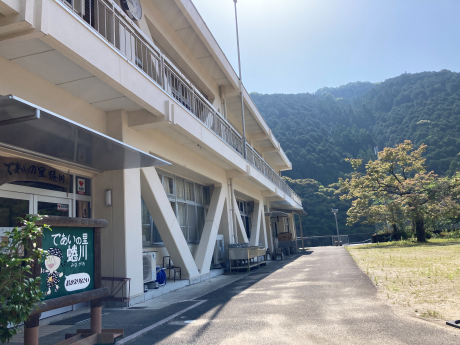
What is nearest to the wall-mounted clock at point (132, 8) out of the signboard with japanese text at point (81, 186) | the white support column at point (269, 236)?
the signboard with japanese text at point (81, 186)

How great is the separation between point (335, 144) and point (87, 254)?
7381cm

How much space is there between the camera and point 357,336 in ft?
14.1

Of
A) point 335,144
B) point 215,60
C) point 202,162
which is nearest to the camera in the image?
point 202,162

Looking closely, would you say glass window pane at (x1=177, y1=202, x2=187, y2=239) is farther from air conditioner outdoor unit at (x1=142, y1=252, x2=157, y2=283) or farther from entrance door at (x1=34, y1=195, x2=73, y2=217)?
entrance door at (x1=34, y1=195, x2=73, y2=217)

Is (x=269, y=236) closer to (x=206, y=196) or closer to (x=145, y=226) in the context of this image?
(x=206, y=196)

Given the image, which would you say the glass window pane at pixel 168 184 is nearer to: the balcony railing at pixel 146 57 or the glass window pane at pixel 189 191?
the glass window pane at pixel 189 191

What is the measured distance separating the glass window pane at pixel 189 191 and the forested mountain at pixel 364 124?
1700 inches

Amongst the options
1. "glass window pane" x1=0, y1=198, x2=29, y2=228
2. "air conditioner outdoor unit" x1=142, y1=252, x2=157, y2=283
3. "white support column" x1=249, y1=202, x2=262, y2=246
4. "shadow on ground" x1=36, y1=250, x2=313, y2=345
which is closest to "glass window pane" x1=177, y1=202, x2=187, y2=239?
"air conditioner outdoor unit" x1=142, y1=252, x2=157, y2=283

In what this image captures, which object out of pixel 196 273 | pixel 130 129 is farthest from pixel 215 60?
pixel 196 273

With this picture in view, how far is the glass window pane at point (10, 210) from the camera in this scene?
5.84m

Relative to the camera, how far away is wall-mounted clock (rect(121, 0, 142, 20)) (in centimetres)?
891

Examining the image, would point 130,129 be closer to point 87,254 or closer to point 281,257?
point 87,254

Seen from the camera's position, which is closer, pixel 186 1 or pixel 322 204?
pixel 186 1

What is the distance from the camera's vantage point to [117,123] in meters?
A: 7.93
